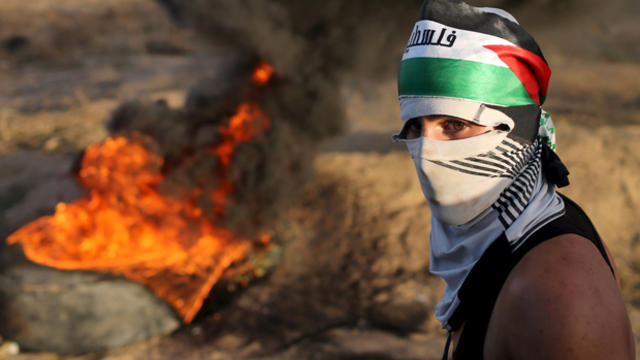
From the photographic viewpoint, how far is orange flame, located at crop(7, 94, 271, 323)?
4875 millimetres

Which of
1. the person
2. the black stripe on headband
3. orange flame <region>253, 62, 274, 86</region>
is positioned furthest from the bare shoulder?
orange flame <region>253, 62, 274, 86</region>

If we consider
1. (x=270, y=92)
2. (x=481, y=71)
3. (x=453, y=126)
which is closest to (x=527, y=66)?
(x=481, y=71)

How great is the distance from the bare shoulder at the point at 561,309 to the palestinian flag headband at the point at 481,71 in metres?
0.47

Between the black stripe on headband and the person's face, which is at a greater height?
the black stripe on headband

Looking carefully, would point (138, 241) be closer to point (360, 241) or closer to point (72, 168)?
point (72, 168)

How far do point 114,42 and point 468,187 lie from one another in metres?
15.9

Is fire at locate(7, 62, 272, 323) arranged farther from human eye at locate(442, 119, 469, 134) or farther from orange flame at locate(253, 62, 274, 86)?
human eye at locate(442, 119, 469, 134)

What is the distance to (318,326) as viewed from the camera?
192 inches

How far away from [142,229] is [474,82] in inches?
185

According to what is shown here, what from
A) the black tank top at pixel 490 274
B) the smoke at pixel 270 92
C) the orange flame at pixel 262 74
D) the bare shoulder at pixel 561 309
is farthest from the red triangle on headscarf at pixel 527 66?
the orange flame at pixel 262 74

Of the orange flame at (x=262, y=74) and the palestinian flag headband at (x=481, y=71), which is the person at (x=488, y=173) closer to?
the palestinian flag headband at (x=481, y=71)

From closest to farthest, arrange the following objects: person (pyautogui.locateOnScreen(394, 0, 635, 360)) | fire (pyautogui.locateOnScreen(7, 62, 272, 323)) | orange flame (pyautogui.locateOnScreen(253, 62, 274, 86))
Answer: person (pyautogui.locateOnScreen(394, 0, 635, 360))
fire (pyautogui.locateOnScreen(7, 62, 272, 323))
orange flame (pyautogui.locateOnScreen(253, 62, 274, 86))

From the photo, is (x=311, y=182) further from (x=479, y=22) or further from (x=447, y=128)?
(x=479, y=22)

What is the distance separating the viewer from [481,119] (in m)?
1.58
